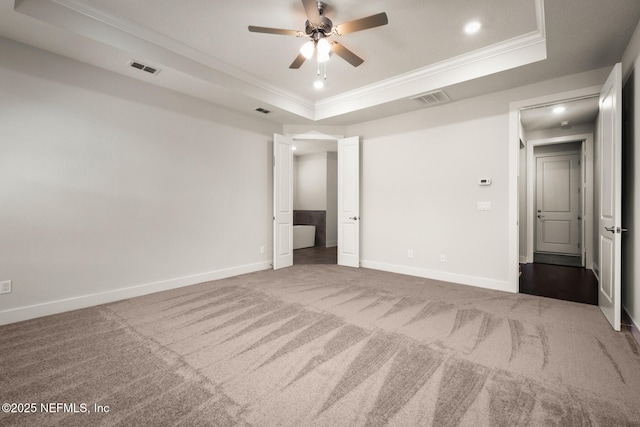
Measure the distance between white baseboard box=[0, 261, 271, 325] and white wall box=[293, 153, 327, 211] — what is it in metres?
4.16

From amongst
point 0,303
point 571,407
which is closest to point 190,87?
point 0,303

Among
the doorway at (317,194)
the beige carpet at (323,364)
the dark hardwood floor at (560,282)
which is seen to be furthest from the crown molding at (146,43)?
the dark hardwood floor at (560,282)

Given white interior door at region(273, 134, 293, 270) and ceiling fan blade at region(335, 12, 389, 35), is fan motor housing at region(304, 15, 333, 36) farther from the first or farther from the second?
white interior door at region(273, 134, 293, 270)

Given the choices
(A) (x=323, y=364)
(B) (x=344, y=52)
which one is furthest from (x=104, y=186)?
(A) (x=323, y=364)

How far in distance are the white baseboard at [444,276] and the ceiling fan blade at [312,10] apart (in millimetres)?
3835

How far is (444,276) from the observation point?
4555 mm

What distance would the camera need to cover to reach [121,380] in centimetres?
190

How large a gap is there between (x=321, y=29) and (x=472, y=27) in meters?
1.61

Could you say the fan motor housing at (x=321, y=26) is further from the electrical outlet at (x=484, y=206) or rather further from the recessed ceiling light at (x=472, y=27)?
the electrical outlet at (x=484, y=206)

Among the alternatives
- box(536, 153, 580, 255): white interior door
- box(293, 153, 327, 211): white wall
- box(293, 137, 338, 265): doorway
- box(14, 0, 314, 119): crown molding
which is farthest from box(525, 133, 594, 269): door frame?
box(14, 0, 314, 119): crown molding

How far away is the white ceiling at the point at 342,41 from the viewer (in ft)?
8.66

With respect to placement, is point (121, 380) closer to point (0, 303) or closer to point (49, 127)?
point (0, 303)

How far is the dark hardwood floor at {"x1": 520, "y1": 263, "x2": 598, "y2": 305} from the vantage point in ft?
12.6

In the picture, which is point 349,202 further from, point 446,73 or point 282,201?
point 446,73
